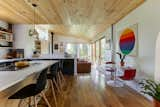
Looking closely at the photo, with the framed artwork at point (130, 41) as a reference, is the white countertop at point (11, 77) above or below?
below

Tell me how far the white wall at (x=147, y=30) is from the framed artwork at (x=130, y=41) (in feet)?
0.68

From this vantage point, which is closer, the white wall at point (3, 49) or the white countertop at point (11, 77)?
the white countertop at point (11, 77)

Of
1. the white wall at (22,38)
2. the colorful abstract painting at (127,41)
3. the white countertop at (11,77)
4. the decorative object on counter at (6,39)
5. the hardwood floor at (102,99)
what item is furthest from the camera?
the white wall at (22,38)

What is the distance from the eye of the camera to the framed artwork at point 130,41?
511 centimetres

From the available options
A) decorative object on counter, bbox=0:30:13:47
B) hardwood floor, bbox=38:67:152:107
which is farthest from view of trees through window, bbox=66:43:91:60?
hardwood floor, bbox=38:67:152:107

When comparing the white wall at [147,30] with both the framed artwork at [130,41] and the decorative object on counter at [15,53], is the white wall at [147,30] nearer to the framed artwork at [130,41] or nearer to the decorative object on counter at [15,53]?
the framed artwork at [130,41]

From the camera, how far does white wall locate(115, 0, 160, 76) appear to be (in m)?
3.83

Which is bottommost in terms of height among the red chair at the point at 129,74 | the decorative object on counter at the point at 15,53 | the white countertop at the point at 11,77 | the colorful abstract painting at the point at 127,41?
the red chair at the point at 129,74

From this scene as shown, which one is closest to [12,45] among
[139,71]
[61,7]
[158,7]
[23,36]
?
[23,36]

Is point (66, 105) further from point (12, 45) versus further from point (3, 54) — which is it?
point (12, 45)

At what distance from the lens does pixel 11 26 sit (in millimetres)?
8172

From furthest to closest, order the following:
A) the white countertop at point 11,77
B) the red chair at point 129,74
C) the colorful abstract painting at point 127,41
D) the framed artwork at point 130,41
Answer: the colorful abstract painting at point 127,41
the framed artwork at point 130,41
the red chair at point 129,74
the white countertop at point 11,77

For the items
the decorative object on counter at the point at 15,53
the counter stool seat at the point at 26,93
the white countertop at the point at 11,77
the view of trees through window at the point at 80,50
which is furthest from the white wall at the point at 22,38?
the view of trees through window at the point at 80,50

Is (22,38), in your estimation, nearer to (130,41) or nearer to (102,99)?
(130,41)
